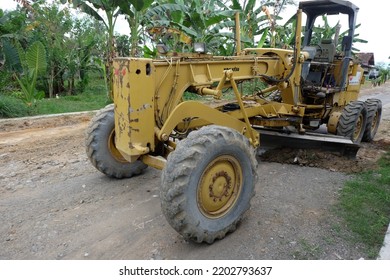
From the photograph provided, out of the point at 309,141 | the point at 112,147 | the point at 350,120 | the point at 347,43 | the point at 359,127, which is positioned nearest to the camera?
the point at 112,147

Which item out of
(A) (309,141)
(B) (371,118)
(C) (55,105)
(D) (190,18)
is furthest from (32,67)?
(B) (371,118)

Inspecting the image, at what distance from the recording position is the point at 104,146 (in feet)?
15.1

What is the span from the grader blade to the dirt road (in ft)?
0.52

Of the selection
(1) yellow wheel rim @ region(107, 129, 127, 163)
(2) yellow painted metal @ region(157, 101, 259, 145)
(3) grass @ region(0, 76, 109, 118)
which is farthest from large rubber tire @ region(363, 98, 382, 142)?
(3) grass @ region(0, 76, 109, 118)

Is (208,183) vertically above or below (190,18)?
below

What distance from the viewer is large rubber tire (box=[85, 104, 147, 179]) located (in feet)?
15.0

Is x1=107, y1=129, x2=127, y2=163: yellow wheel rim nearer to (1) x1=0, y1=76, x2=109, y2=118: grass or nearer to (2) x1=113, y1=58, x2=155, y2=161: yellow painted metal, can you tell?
(2) x1=113, y1=58, x2=155, y2=161: yellow painted metal

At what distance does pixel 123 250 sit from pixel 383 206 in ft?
10.3

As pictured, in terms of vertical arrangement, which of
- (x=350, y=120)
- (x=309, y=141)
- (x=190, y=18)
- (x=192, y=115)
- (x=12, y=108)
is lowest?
(x=12, y=108)

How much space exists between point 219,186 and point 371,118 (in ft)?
15.9

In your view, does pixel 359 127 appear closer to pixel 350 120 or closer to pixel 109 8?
pixel 350 120

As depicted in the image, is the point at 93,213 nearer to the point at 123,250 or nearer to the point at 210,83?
the point at 123,250

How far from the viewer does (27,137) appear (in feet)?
24.1

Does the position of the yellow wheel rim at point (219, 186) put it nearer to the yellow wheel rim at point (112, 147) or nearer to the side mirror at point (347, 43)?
the yellow wheel rim at point (112, 147)
